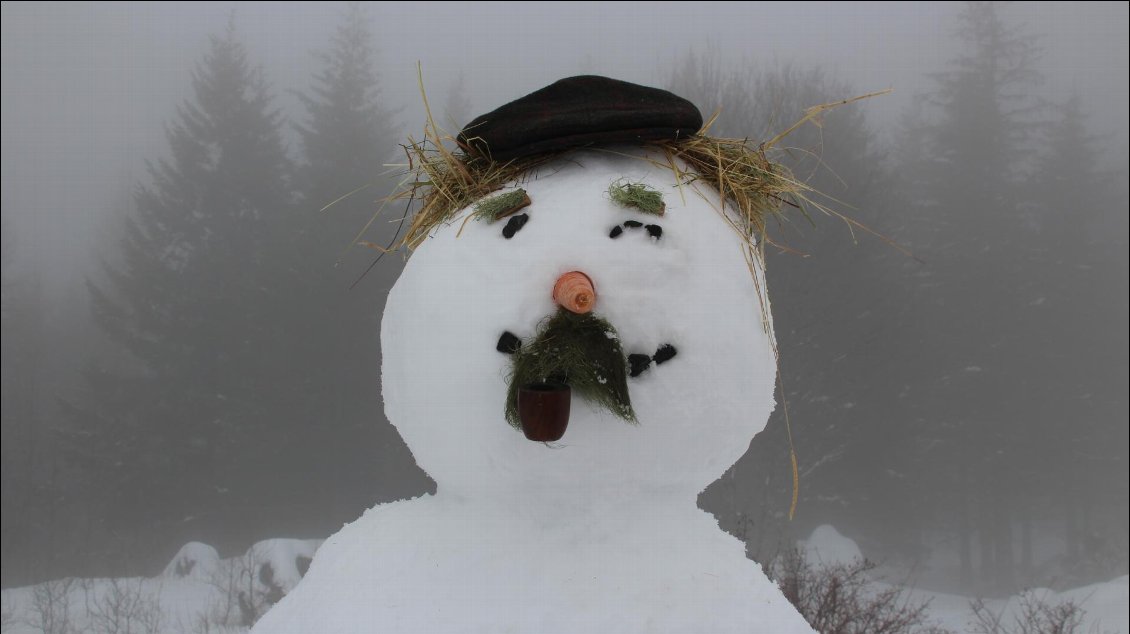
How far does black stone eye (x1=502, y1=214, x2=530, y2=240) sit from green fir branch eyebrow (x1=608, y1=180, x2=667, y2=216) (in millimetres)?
230

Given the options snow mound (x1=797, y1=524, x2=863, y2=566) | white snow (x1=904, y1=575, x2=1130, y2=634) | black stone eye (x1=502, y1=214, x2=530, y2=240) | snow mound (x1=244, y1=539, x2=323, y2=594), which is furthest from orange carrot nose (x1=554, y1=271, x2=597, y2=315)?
snow mound (x1=797, y1=524, x2=863, y2=566)

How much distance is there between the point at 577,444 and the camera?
1716mm

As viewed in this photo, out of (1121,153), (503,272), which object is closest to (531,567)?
(503,272)

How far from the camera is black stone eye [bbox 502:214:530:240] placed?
1812mm

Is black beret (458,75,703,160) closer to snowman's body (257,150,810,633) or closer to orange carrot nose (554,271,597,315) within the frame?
A: snowman's body (257,150,810,633)

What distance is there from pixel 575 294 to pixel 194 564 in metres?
10.8

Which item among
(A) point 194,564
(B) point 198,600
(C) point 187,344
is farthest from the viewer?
(C) point 187,344

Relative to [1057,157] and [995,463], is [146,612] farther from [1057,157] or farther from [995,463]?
[1057,157]

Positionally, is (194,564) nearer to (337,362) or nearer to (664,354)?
(337,362)

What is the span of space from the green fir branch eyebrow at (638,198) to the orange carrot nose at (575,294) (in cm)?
30

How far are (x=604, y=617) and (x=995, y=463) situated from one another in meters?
15.7

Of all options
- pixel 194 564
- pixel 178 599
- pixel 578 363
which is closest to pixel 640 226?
pixel 578 363

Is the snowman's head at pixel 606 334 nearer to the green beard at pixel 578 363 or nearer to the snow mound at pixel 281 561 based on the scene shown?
the green beard at pixel 578 363

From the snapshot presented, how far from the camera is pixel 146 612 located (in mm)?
7328
